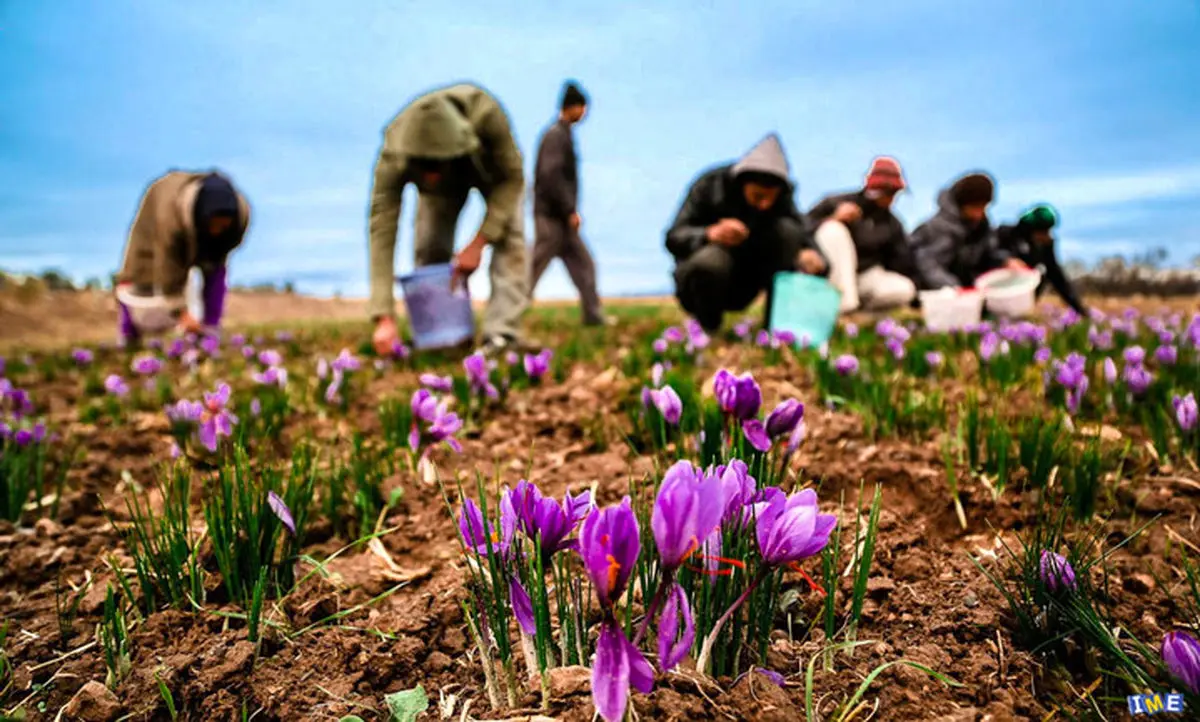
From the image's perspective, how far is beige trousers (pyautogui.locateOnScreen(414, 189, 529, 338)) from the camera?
17.9ft

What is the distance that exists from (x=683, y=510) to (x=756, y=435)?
521 millimetres

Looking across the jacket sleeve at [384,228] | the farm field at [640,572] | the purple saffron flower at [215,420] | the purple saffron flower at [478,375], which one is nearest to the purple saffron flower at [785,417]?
the farm field at [640,572]

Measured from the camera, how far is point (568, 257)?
29.3 ft

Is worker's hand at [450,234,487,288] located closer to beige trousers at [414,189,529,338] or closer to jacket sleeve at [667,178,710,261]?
beige trousers at [414,189,529,338]

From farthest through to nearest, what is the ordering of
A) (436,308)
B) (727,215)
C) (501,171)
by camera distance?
(727,215)
(501,171)
(436,308)

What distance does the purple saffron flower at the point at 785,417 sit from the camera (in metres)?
1.37

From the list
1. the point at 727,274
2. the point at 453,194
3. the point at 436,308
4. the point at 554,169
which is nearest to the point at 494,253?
the point at 453,194

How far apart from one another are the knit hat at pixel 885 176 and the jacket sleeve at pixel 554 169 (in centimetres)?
314

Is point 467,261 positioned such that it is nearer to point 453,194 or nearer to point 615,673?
point 453,194

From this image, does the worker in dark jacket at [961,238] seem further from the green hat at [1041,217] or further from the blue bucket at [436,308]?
the blue bucket at [436,308]

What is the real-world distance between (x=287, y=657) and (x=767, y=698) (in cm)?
81

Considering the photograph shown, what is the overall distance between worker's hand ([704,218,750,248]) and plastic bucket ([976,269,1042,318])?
2.56m


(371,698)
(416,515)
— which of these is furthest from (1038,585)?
(416,515)

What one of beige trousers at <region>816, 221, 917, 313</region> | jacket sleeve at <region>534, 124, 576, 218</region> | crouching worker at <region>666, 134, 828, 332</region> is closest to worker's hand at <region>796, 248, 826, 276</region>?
crouching worker at <region>666, 134, 828, 332</region>
